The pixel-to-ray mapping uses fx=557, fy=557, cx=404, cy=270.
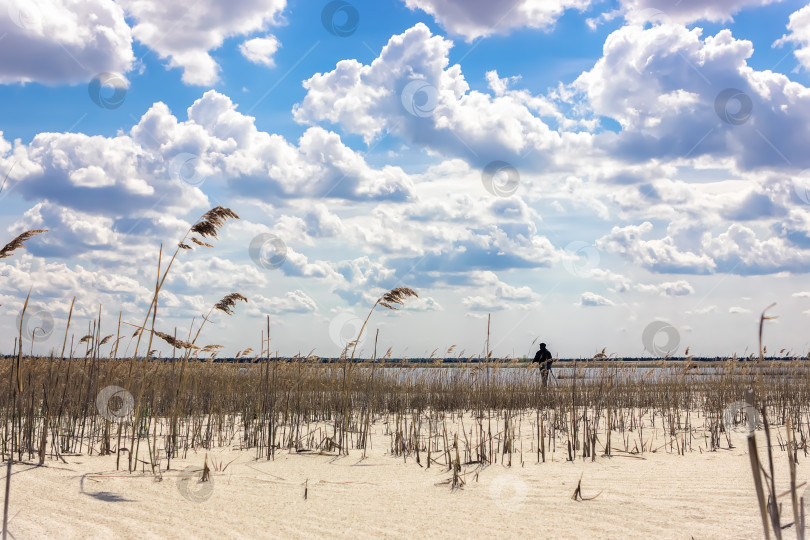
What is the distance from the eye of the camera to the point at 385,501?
13.6 ft

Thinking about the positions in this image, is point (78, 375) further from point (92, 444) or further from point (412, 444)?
point (412, 444)

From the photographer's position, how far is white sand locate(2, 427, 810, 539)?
3.44 metres

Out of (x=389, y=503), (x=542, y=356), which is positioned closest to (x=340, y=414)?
(x=389, y=503)

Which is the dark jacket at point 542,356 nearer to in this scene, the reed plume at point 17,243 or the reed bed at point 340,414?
the reed bed at point 340,414

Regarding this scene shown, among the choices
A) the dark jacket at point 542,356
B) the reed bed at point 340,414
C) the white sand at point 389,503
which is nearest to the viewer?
the white sand at point 389,503

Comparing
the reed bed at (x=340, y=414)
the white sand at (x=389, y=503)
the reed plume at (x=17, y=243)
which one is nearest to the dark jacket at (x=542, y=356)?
the reed bed at (x=340, y=414)

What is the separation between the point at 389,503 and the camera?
4.10m

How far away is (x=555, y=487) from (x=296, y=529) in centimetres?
216

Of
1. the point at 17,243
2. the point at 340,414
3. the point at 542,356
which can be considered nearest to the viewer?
the point at 17,243

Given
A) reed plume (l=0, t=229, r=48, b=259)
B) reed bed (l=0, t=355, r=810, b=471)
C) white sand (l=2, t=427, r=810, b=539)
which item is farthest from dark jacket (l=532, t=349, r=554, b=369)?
reed plume (l=0, t=229, r=48, b=259)

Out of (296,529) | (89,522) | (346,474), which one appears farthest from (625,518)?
(89,522)

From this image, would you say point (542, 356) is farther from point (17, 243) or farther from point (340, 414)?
point (17, 243)

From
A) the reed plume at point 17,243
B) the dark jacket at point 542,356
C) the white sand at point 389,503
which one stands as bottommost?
the white sand at point 389,503

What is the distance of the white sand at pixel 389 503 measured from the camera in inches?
136
